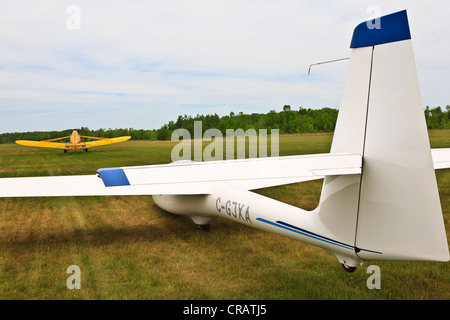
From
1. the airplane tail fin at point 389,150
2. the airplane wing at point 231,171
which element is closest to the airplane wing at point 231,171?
the airplane wing at point 231,171

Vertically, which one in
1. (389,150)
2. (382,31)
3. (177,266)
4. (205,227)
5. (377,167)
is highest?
(382,31)

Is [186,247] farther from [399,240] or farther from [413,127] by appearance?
[413,127]

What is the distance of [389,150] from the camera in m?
3.67

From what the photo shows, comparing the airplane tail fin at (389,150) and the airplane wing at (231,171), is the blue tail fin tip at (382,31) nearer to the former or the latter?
the airplane tail fin at (389,150)

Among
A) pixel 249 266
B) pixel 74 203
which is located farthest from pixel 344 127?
pixel 74 203

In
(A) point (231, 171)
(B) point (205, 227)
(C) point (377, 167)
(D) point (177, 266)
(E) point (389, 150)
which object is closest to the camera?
(A) point (231, 171)

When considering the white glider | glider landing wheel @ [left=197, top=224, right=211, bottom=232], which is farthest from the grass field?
the white glider

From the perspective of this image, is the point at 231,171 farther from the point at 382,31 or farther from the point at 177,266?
the point at 177,266

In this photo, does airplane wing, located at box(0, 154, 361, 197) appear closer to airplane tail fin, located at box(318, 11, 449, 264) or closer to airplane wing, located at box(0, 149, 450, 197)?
airplane wing, located at box(0, 149, 450, 197)

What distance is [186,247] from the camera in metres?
7.82

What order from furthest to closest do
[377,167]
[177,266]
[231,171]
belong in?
[177,266]
[377,167]
[231,171]

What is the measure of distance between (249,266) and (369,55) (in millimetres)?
4681

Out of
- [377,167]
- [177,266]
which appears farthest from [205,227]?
[377,167]

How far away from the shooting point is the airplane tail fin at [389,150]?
11.8 ft
